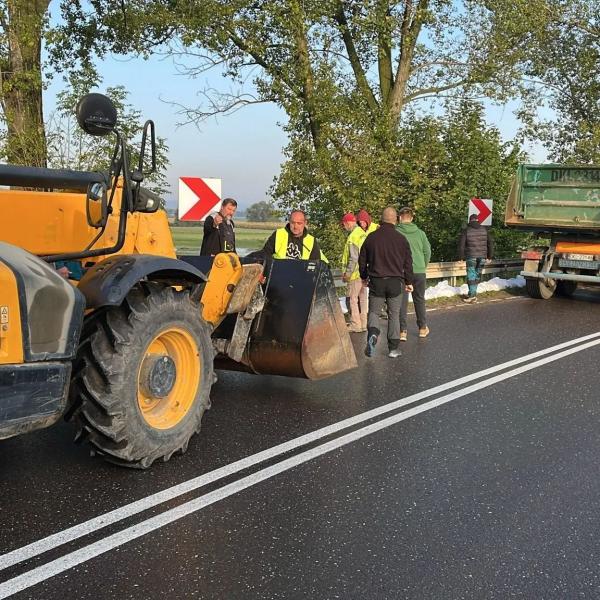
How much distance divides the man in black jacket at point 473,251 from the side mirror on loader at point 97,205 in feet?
A: 35.7

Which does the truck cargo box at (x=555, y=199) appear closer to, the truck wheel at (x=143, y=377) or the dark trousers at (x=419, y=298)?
the dark trousers at (x=419, y=298)

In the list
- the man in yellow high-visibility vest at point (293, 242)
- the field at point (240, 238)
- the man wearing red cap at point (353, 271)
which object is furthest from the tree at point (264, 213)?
the man in yellow high-visibility vest at point (293, 242)

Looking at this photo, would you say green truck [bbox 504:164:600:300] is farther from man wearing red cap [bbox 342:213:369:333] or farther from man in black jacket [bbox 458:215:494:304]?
man wearing red cap [bbox 342:213:369:333]

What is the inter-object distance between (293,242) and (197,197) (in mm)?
2220

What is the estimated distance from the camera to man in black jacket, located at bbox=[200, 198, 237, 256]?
1022 cm

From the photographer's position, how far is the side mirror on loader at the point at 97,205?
4.19m

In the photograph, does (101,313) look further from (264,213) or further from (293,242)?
(264,213)

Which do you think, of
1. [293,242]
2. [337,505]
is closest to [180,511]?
[337,505]

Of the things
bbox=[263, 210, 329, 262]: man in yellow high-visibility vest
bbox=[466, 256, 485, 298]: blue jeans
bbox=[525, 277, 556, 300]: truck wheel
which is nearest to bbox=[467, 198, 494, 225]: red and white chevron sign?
bbox=[525, 277, 556, 300]: truck wheel

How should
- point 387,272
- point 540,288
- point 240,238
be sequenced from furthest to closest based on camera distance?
point 240,238 → point 540,288 → point 387,272

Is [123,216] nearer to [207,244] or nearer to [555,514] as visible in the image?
[555,514]

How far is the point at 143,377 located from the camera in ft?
14.9

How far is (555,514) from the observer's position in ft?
13.4

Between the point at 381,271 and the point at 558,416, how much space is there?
2.93 metres
